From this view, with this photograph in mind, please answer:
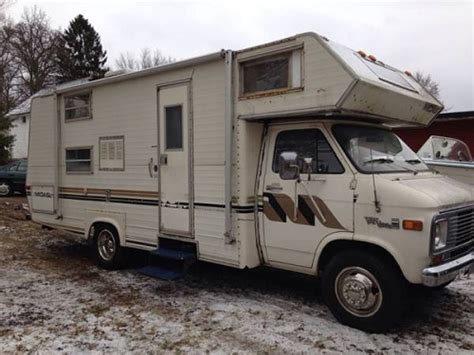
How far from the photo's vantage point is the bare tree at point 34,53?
3955 cm

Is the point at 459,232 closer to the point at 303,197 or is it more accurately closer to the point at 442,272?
the point at 442,272

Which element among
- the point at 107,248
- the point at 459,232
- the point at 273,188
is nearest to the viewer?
the point at 459,232

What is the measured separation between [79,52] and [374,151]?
42660 millimetres

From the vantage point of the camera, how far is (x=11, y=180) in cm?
1755

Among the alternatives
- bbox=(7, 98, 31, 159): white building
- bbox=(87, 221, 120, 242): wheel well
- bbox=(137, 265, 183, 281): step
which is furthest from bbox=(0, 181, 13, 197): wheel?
bbox=(7, 98, 31, 159): white building

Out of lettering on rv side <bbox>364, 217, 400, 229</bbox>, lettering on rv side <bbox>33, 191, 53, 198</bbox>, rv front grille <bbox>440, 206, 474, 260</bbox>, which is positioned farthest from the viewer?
lettering on rv side <bbox>33, 191, 53, 198</bbox>

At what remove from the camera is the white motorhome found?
4340 mm

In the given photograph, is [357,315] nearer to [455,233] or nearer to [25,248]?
[455,233]

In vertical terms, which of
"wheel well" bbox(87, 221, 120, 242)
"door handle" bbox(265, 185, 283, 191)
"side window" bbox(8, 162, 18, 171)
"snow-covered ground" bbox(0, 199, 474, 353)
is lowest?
"snow-covered ground" bbox(0, 199, 474, 353)

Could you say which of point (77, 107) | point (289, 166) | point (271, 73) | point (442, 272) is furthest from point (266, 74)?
point (77, 107)

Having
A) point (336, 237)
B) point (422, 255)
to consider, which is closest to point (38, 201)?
point (336, 237)

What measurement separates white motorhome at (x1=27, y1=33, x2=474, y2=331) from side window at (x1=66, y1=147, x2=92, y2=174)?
24 cm

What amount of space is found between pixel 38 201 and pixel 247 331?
5.27 meters

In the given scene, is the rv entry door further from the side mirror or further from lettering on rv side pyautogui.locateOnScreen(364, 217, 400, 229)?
lettering on rv side pyautogui.locateOnScreen(364, 217, 400, 229)
